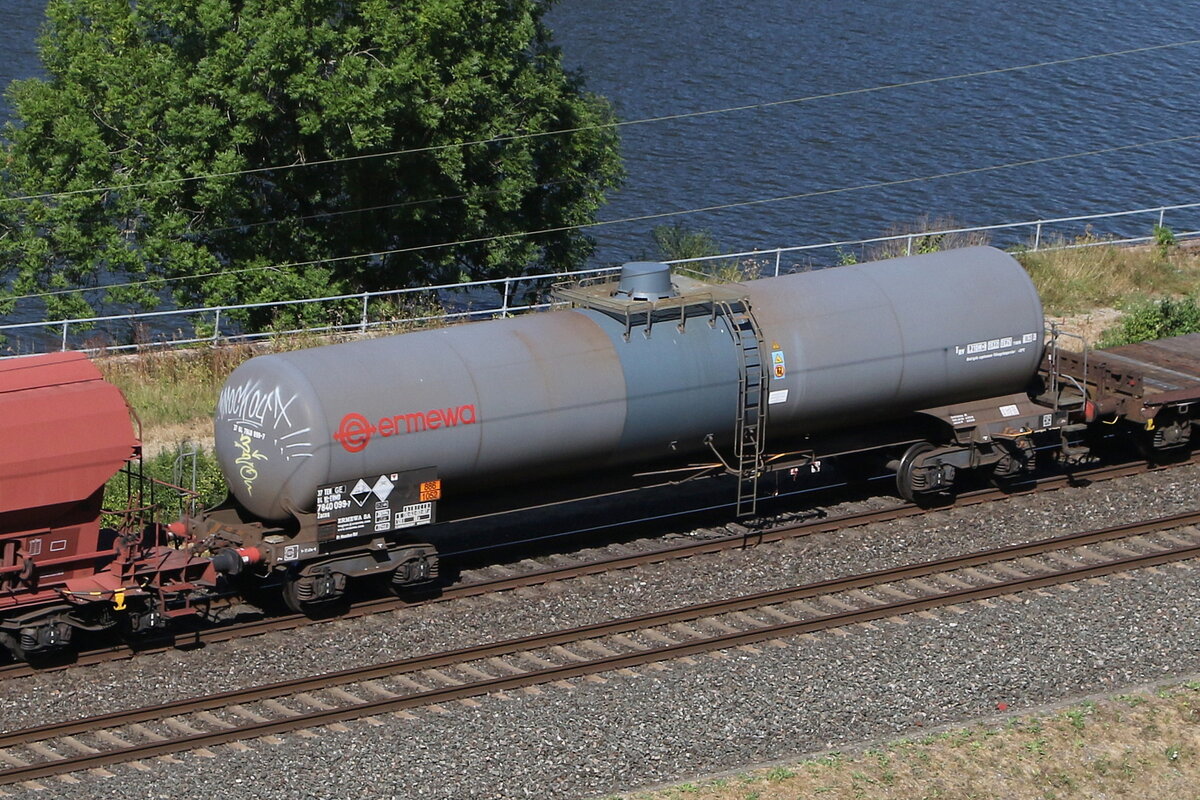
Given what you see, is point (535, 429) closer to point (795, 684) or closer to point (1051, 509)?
point (795, 684)

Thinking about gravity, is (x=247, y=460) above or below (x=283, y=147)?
below

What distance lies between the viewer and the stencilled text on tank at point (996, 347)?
20781 millimetres

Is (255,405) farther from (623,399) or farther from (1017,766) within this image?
(1017,766)

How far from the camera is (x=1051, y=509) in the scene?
72.0ft

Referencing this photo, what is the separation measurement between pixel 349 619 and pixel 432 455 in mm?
2419

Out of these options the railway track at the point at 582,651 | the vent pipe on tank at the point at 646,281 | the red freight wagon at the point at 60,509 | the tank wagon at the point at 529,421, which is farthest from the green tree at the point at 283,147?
the railway track at the point at 582,651

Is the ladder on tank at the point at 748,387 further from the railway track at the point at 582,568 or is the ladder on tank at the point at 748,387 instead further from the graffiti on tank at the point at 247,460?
the graffiti on tank at the point at 247,460

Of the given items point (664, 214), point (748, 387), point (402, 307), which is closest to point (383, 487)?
point (748, 387)

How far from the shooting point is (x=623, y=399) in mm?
18750

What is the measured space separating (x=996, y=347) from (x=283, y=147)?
60.8ft

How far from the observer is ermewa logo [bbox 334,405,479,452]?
17328 millimetres

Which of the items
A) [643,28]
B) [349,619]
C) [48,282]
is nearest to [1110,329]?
[349,619]

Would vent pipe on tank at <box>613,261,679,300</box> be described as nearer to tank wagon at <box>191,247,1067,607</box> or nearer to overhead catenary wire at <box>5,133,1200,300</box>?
tank wagon at <box>191,247,1067,607</box>

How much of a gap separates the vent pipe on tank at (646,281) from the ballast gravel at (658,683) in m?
3.65
